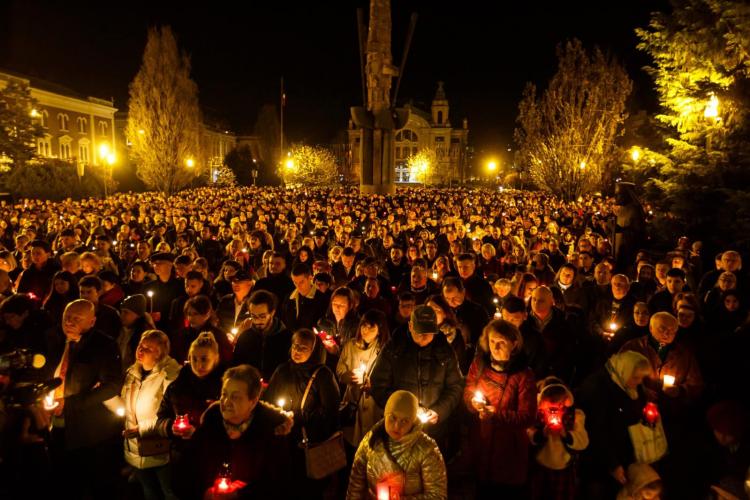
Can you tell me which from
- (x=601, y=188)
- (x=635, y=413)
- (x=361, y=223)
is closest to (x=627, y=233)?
(x=361, y=223)

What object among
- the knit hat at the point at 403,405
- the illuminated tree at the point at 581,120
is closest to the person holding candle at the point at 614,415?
the knit hat at the point at 403,405

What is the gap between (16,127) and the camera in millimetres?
30984

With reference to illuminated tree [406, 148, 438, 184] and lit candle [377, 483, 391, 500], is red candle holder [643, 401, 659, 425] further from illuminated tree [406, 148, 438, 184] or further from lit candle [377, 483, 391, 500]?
illuminated tree [406, 148, 438, 184]

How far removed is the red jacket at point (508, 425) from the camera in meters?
3.97

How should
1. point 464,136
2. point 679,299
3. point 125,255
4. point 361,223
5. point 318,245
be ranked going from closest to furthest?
point 679,299 < point 125,255 < point 318,245 < point 361,223 < point 464,136

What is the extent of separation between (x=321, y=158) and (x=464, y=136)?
4074cm

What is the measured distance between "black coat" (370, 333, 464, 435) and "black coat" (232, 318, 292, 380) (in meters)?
1.00

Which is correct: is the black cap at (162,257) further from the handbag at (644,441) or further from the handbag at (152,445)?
the handbag at (644,441)

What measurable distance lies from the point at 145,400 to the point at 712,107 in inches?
535

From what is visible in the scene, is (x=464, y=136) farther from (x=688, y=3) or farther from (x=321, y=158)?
(x=688, y=3)

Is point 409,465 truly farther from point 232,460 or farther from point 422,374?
point 422,374

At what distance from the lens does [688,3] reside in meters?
13.6

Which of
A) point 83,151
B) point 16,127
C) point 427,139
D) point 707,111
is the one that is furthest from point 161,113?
point 427,139

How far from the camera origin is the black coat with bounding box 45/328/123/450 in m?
4.25
